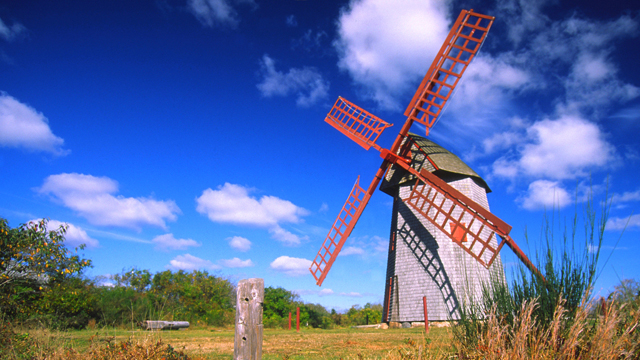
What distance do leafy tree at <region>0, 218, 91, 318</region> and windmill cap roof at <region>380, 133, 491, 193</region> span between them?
40.7 feet

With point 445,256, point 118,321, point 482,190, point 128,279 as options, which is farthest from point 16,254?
point 128,279

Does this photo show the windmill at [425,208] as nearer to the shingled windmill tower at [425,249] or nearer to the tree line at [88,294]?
the shingled windmill tower at [425,249]

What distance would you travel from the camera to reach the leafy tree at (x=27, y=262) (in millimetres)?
8234

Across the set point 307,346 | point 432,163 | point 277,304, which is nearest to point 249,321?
point 307,346

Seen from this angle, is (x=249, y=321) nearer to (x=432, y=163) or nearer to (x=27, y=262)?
(x=27, y=262)

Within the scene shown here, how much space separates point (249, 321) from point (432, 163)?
41.0ft

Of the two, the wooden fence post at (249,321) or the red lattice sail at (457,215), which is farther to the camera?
the red lattice sail at (457,215)

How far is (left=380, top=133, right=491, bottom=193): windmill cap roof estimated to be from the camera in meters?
15.2

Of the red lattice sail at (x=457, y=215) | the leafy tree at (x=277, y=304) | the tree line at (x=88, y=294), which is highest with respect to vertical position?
the red lattice sail at (x=457, y=215)

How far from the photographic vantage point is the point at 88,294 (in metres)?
18.4

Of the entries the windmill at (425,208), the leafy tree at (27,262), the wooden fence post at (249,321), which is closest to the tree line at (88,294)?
the leafy tree at (27,262)

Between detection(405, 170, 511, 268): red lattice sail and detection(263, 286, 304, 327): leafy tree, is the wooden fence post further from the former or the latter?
detection(263, 286, 304, 327): leafy tree

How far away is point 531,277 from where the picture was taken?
4344mm

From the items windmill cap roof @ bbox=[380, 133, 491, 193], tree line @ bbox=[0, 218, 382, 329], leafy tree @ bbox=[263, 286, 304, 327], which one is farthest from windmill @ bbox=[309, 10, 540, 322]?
leafy tree @ bbox=[263, 286, 304, 327]
